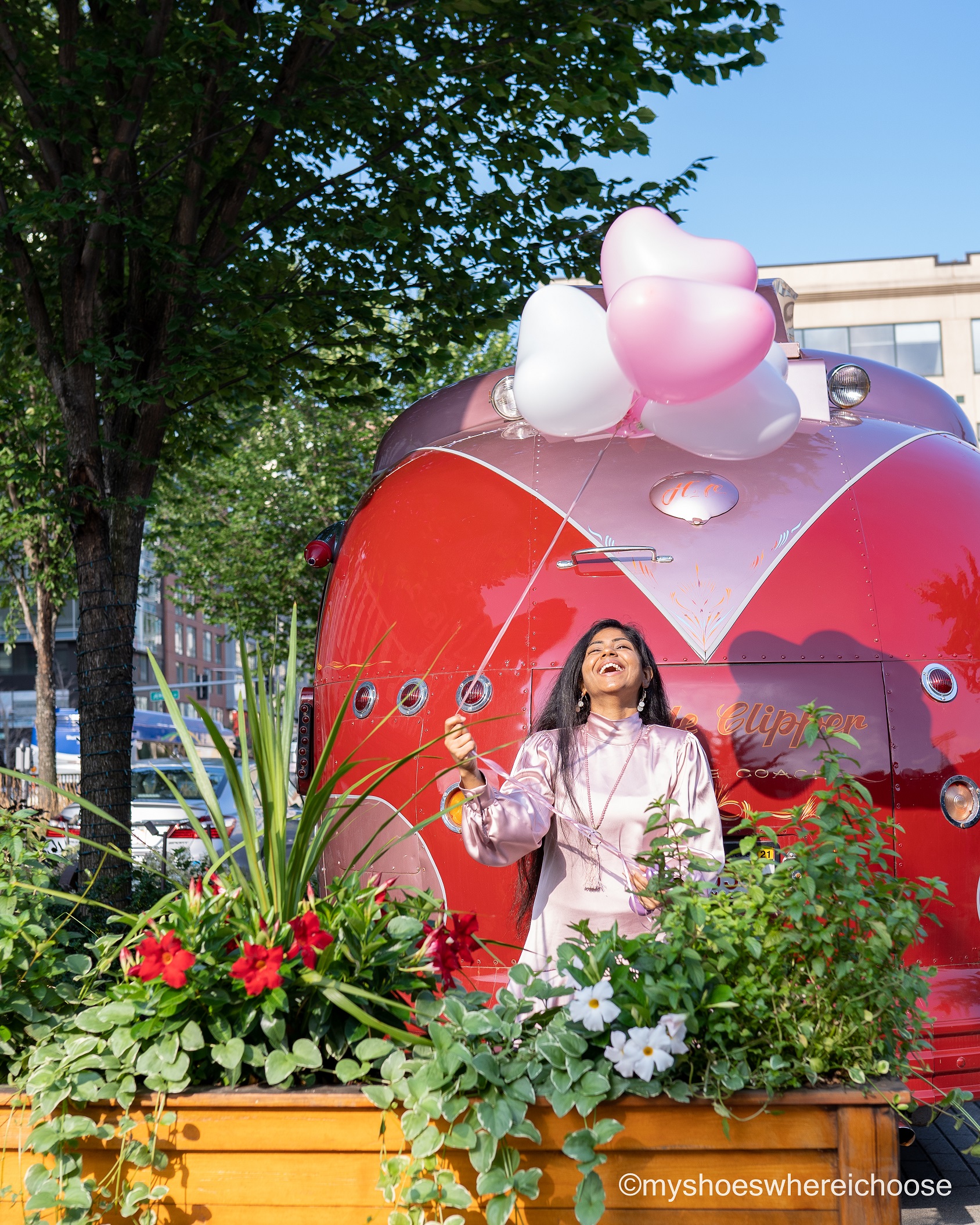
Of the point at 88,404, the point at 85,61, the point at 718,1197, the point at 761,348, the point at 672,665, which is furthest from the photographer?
the point at 88,404

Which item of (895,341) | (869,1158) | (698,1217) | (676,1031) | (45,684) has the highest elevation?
(895,341)

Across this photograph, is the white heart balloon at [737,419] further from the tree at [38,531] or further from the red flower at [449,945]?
the tree at [38,531]

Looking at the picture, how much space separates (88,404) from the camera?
738cm

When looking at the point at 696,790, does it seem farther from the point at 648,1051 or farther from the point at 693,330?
the point at 648,1051

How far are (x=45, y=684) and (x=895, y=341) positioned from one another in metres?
37.4

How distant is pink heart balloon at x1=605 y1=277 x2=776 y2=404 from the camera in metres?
3.46

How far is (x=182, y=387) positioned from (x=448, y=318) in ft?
5.84

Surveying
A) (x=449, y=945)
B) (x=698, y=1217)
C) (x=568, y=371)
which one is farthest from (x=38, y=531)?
(x=698, y=1217)

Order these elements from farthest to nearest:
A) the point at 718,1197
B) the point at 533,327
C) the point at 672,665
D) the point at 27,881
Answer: the point at 672,665 < the point at 533,327 < the point at 27,881 < the point at 718,1197

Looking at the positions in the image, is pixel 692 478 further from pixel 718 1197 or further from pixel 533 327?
pixel 718 1197

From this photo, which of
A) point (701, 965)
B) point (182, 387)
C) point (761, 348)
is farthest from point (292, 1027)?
point (182, 387)

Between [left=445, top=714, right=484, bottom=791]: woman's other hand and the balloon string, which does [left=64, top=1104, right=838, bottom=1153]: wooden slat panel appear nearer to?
[left=445, top=714, right=484, bottom=791]: woman's other hand

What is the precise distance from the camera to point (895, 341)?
154 ft

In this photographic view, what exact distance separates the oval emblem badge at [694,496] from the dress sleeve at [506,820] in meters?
1.34
